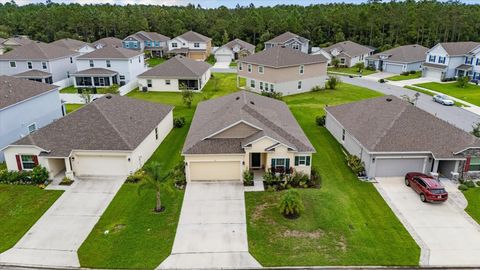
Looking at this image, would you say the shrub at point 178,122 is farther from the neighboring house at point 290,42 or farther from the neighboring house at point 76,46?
the neighboring house at point 76,46

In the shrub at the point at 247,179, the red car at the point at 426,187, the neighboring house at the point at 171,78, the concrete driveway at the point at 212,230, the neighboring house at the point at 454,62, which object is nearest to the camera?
the concrete driveway at the point at 212,230

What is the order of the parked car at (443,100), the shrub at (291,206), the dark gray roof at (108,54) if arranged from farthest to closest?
the dark gray roof at (108,54), the parked car at (443,100), the shrub at (291,206)

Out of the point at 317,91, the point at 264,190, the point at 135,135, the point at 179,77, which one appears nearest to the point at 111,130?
the point at 135,135

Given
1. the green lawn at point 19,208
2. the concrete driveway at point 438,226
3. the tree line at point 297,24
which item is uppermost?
the tree line at point 297,24

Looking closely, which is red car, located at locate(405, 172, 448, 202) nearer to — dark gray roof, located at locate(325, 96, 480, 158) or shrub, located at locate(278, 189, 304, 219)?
dark gray roof, located at locate(325, 96, 480, 158)

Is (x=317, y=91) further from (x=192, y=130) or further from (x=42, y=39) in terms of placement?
(x=42, y=39)

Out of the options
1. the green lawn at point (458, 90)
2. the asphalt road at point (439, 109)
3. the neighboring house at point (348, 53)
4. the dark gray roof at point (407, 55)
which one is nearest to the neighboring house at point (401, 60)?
the dark gray roof at point (407, 55)
